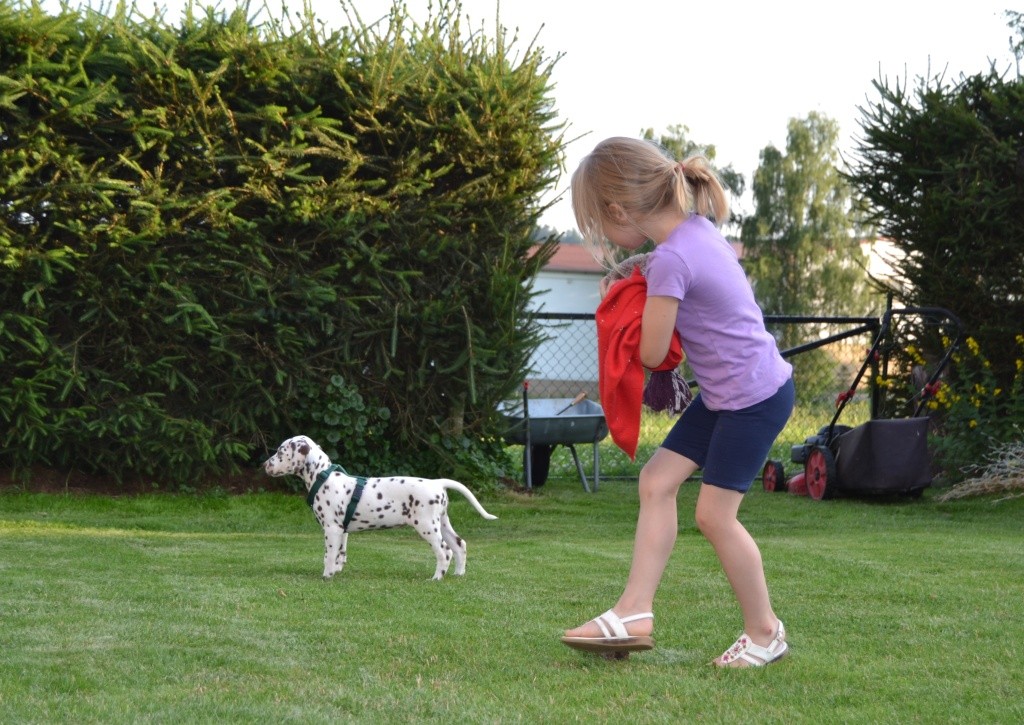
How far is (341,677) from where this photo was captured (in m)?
3.70

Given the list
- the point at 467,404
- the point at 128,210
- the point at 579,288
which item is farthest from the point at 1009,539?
the point at 579,288

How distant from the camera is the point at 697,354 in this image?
3979 mm

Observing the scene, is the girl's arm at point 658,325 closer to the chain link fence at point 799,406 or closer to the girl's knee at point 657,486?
the girl's knee at point 657,486

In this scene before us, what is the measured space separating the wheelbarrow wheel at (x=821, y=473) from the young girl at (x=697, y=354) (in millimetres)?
6936

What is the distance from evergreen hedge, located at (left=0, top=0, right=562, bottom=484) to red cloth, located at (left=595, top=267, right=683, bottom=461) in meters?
5.35

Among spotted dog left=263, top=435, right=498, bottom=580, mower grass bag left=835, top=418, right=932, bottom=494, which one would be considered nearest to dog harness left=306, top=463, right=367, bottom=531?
spotted dog left=263, top=435, right=498, bottom=580

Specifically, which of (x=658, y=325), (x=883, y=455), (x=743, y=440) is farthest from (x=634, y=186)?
(x=883, y=455)

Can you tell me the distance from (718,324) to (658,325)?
0.69ft

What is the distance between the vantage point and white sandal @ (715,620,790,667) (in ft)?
12.9

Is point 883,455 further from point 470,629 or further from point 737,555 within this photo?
point 737,555

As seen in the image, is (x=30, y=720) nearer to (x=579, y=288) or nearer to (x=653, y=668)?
(x=653, y=668)

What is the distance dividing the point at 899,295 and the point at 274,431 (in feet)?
19.7

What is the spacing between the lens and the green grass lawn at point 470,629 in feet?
11.1

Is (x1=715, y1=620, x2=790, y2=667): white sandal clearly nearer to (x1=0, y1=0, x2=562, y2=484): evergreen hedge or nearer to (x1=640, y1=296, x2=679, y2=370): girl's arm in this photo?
(x1=640, y1=296, x2=679, y2=370): girl's arm
